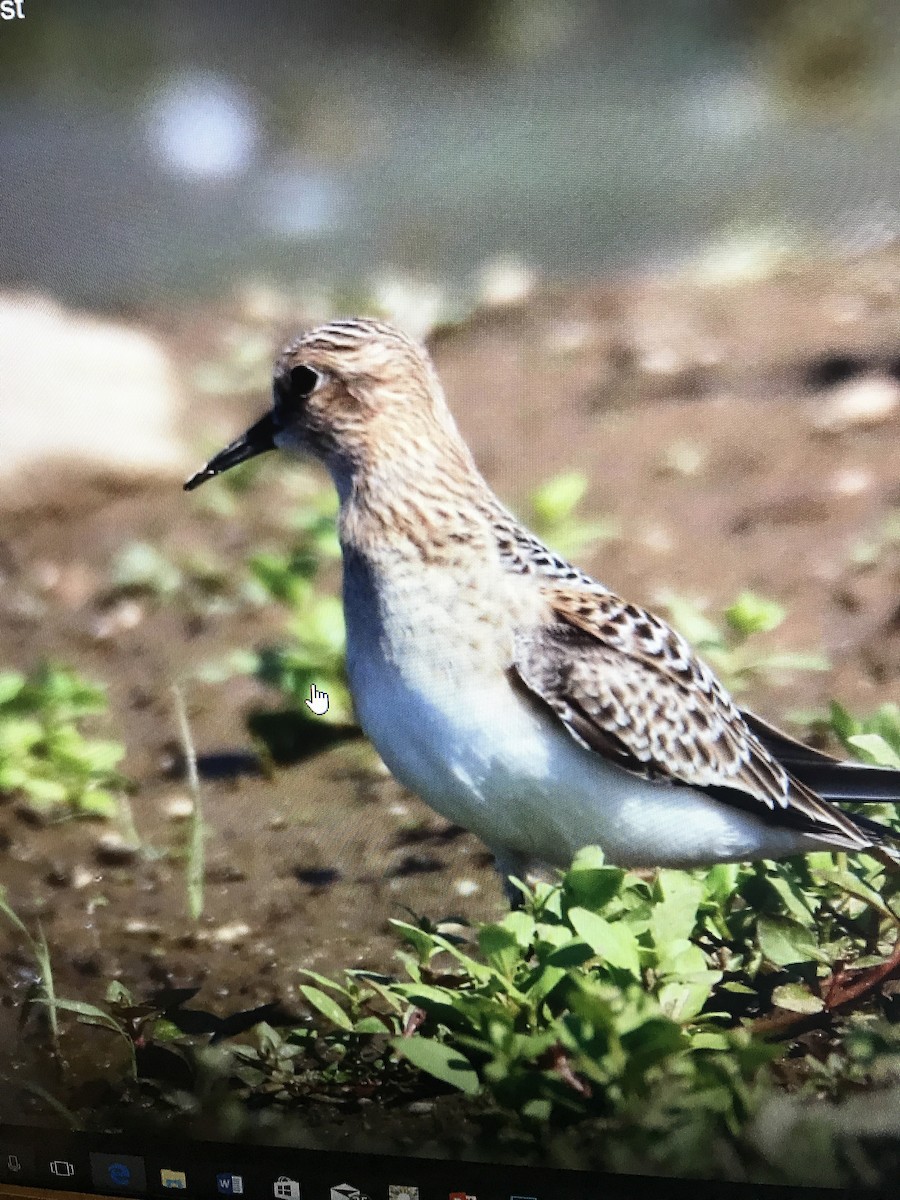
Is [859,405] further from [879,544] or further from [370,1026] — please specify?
[370,1026]

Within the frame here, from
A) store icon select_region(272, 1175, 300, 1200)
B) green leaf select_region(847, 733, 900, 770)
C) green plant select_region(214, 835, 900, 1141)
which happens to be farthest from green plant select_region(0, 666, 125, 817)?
green leaf select_region(847, 733, 900, 770)

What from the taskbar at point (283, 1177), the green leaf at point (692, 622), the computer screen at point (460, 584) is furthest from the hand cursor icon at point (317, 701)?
the taskbar at point (283, 1177)

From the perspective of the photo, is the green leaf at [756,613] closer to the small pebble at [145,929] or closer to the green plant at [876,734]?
the green plant at [876,734]

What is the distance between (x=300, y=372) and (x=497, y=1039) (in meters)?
0.68

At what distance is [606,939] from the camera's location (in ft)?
4.11

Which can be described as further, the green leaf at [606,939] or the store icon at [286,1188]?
the store icon at [286,1188]

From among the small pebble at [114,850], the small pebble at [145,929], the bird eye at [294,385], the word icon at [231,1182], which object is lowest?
the word icon at [231,1182]

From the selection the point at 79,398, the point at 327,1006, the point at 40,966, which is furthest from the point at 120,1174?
the point at 79,398

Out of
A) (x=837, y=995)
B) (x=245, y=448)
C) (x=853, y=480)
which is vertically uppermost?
(x=245, y=448)

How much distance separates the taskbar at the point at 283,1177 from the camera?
1387 millimetres

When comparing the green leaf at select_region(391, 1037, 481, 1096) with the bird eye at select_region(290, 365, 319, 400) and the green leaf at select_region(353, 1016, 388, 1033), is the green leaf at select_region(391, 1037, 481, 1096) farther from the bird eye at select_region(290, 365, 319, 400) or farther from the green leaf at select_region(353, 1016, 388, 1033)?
the bird eye at select_region(290, 365, 319, 400)

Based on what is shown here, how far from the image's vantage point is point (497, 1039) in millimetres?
1300

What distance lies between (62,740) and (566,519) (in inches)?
24.0

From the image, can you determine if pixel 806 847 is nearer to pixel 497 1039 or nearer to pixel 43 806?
pixel 497 1039
